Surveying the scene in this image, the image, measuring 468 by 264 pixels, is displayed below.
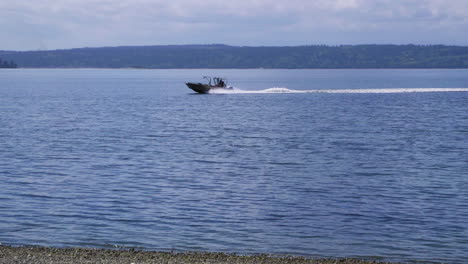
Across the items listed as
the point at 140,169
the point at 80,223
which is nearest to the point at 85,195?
the point at 80,223

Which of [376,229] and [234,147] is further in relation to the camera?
[234,147]

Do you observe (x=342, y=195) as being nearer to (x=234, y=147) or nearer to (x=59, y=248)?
(x=59, y=248)

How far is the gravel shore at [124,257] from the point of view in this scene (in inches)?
597

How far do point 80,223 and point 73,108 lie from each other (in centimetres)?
5968

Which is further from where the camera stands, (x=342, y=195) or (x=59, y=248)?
(x=342, y=195)

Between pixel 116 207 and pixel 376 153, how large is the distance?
18.8m

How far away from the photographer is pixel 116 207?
75.8 ft

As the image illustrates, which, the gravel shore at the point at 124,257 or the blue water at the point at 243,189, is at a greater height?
the gravel shore at the point at 124,257

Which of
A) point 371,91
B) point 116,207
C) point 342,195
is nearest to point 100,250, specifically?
point 116,207

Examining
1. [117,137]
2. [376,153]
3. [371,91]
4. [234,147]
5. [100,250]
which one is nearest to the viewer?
[100,250]

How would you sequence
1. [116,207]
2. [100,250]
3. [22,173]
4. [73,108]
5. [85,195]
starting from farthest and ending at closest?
1. [73,108]
2. [22,173]
3. [85,195]
4. [116,207]
5. [100,250]

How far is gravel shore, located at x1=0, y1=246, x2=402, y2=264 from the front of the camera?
1516 centimetres

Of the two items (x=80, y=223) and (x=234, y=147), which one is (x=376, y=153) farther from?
(x=80, y=223)

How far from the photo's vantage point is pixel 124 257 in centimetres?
1582
